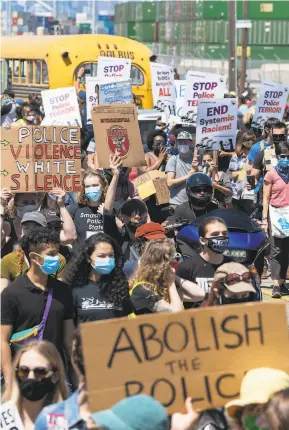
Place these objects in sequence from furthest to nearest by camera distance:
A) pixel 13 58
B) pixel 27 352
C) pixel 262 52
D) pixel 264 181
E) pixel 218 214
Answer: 1. pixel 262 52
2. pixel 13 58
3. pixel 264 181
4. pixel 218 214
5. pixel 27 352

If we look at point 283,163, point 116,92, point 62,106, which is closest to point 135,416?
point 283,163

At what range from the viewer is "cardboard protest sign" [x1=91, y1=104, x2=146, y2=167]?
1028cm

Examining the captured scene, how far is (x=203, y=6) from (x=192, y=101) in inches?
2875

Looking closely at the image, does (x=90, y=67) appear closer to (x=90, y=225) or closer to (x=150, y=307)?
(x=90, y=225)

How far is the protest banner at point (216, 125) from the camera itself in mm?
12766

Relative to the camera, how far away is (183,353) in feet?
16.0

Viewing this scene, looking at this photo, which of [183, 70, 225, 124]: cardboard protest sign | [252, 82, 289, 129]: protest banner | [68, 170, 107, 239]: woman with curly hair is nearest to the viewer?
[68, 170, 107, 239]: woman with curly hair

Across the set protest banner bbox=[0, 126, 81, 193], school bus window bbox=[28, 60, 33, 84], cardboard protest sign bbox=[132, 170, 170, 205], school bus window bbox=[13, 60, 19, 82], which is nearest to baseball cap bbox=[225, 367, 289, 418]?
protest banner bbox=[0, 126, 81, 193]

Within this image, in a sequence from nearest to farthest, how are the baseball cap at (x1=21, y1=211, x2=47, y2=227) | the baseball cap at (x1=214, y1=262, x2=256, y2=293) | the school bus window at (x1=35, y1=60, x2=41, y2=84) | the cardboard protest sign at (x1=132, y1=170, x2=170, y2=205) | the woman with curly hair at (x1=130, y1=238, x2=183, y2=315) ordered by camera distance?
the baseball cap at (x1=214, y1=262, x2=256, y2=293), the woman with curly hair at (x1=130, y1=238, x2=183, y2=315), the baseball cap at (x1=21, y1=211, x2=47, y2=227), the cardboard protest sign at (x1=132, y1=170, x2=170, y2=205), the school bus window at (x1=35, y1=60, x2=41, y2=84)

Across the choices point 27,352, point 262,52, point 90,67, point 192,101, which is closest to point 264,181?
point 192,101

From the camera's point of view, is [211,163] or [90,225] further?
[211,163]

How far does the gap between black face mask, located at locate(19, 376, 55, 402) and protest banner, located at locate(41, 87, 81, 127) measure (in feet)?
28.7

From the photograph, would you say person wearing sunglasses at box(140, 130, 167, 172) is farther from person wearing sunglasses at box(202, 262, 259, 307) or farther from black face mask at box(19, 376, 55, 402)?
black face mask at box(19, 376, 55, 402)

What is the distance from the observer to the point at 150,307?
669 cm
